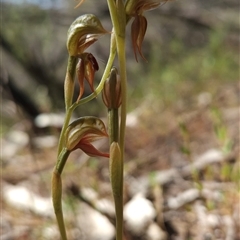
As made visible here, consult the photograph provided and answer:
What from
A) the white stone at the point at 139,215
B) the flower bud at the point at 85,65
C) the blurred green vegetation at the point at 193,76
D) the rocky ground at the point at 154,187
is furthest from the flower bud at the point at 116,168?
the blurred green vegetation at the point at 193,76

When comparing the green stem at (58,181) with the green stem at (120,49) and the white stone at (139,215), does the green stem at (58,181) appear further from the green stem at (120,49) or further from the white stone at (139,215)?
the white stone at (139,215)

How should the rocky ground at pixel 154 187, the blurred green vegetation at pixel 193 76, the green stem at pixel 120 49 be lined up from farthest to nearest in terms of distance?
the blurred green vegetation at pixel 193 76, the rocky ground at pixel 154 187, the green stem at pixel 120 49

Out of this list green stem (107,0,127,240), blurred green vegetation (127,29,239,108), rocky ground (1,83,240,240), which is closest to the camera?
green stem (107,0,127,240)

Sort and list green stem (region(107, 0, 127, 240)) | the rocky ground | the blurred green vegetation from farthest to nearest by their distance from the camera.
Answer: the blurred green vegetation, the rocky ground, green stem (region(107, 0, 127, 240))

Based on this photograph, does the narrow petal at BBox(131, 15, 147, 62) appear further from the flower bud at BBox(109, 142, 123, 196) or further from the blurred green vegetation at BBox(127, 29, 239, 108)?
the blurred green vegetation at BBox(127, 29, 239, 108)

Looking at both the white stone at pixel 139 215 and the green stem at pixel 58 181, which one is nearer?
the green stem at pixel 58 181

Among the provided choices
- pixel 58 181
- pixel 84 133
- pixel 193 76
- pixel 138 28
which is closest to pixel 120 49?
pixel 138 28

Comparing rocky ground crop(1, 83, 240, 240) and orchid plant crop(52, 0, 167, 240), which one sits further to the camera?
rocky ground crop(1, 83, 240, 240)

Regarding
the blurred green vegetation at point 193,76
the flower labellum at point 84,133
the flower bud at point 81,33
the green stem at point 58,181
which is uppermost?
the blurred green vegetation at point 193,76

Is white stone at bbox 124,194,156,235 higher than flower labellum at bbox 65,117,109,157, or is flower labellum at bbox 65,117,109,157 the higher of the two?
white stone at bbox 124,194,156,235

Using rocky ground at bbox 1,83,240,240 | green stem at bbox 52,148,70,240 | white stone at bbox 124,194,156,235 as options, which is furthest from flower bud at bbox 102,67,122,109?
white stone at bbox 124,194,156,235
